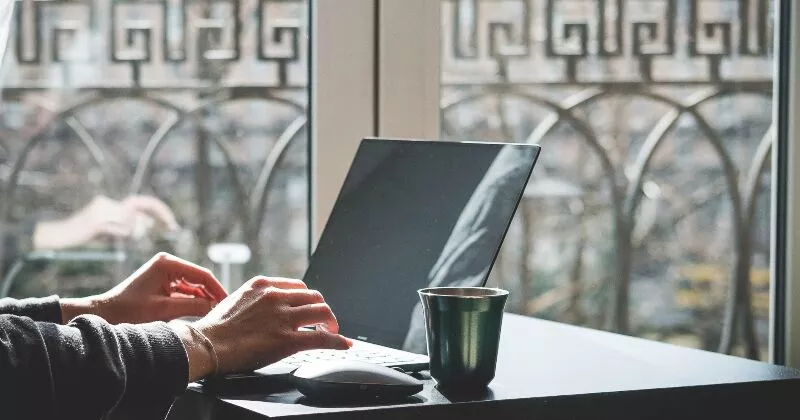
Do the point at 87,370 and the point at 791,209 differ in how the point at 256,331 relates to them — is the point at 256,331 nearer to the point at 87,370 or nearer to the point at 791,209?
the point at 87,370

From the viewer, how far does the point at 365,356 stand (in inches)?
49.0

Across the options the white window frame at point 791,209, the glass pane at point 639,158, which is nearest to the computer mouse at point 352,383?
the glass pane at point 639,158

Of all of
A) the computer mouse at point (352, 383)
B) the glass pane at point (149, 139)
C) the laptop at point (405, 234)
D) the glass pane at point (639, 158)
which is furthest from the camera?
the glass pane at point (639, 158)

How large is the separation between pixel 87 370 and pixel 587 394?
1.54 ft

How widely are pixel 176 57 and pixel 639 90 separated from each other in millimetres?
791

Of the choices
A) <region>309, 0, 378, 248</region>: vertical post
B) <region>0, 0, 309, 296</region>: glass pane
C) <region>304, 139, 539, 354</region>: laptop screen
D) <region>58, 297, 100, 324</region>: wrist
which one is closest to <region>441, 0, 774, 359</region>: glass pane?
<region>309, 0, 378, 248</region>: vertical post

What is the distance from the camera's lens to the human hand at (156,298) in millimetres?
1419

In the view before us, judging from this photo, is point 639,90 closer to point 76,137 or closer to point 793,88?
point 793,88

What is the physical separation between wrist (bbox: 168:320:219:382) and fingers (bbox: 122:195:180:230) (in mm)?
744

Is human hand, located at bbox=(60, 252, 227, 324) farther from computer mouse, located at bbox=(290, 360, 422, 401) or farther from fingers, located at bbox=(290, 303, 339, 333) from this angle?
computer mouse, located at bbox=(290, 360, 422, 401)

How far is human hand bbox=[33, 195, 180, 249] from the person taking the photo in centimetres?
183

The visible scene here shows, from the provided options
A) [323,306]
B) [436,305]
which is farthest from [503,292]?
[323,306]

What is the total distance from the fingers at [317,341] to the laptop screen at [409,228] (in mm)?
124

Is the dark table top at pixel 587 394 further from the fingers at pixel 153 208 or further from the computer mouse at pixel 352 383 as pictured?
the fingers at pixel 153 208
